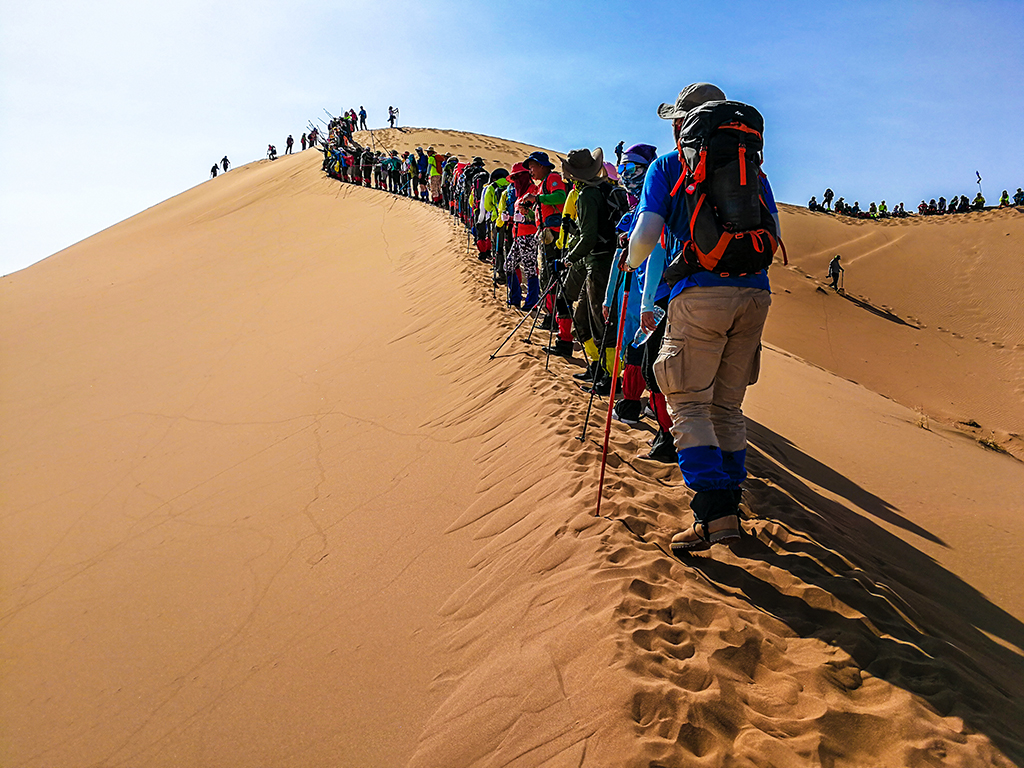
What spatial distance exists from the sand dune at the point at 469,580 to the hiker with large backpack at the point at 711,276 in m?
0.45

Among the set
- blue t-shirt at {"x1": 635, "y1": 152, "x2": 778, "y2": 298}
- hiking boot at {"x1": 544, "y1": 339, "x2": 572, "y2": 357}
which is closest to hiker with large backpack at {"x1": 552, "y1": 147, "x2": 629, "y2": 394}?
A: hiking boot at {"x1": 544, "y1": 339, "x2": 572, "y2": 357}

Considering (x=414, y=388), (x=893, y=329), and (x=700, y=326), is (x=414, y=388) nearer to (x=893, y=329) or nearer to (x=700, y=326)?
(x=700, y=326)

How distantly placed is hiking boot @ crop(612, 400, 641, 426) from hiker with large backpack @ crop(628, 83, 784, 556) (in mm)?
1654

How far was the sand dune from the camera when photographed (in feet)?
6.93

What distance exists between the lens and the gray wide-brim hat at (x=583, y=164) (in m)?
5.07

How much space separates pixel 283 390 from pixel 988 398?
15191mm

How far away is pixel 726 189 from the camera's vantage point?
261cm

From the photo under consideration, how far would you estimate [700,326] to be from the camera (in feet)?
9.18

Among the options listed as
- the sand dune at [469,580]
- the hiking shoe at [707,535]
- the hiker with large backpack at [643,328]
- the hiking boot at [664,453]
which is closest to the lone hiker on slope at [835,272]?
the sand dune at [469,580]

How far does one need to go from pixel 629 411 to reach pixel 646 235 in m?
2.11

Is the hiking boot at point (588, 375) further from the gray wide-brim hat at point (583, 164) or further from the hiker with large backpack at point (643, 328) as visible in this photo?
the gray wide-brim hat at point (583, 164)

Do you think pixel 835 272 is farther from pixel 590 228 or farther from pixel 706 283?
pixel 706 283

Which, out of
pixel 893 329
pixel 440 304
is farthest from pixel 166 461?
pixel 893 329

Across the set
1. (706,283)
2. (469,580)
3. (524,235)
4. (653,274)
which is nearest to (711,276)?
(706,283)
